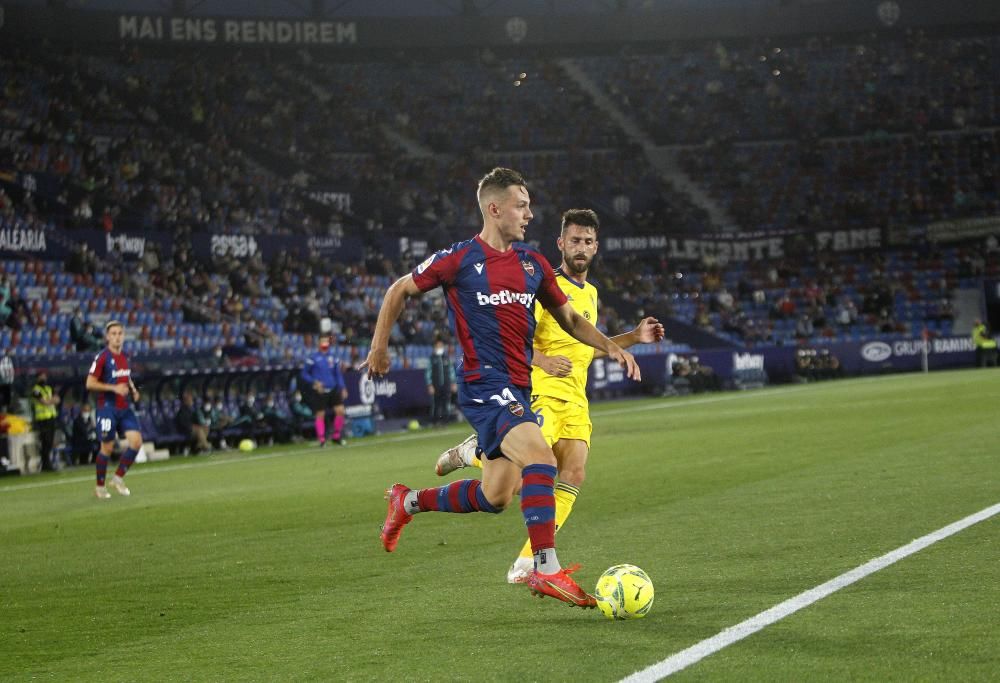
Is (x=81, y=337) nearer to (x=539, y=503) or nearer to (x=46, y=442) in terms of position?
(x=46, y=442)

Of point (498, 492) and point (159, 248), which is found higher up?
point (159, 248)

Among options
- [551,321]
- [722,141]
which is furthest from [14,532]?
[722,141]

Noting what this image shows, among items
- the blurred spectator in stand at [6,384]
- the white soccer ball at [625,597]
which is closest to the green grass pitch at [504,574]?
the white soccer ball at [625,597]

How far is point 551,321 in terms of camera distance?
9453 millimetres

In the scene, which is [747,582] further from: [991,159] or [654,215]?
[991,159]

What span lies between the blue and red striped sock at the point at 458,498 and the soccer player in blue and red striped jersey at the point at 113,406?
9833mm

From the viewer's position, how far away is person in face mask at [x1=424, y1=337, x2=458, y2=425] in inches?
1250

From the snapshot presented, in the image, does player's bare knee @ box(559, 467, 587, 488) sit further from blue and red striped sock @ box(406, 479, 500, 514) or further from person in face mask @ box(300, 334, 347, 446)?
person in face mask @ box(300, 334, 347, 446)

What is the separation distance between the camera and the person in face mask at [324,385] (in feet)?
84.5

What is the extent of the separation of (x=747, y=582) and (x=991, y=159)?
2082 inches

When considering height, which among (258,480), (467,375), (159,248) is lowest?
(258,480)

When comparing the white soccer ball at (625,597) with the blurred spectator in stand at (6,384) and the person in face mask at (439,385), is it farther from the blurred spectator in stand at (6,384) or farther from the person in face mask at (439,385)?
the person in face mask at (439,385)

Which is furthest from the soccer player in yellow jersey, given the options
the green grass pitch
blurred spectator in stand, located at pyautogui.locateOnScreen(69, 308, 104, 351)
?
blurred spectator in stand, located at pyautogui.locateOnScreen(69, 308, 104, 351)

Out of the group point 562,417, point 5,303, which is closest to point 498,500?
point 562,417
